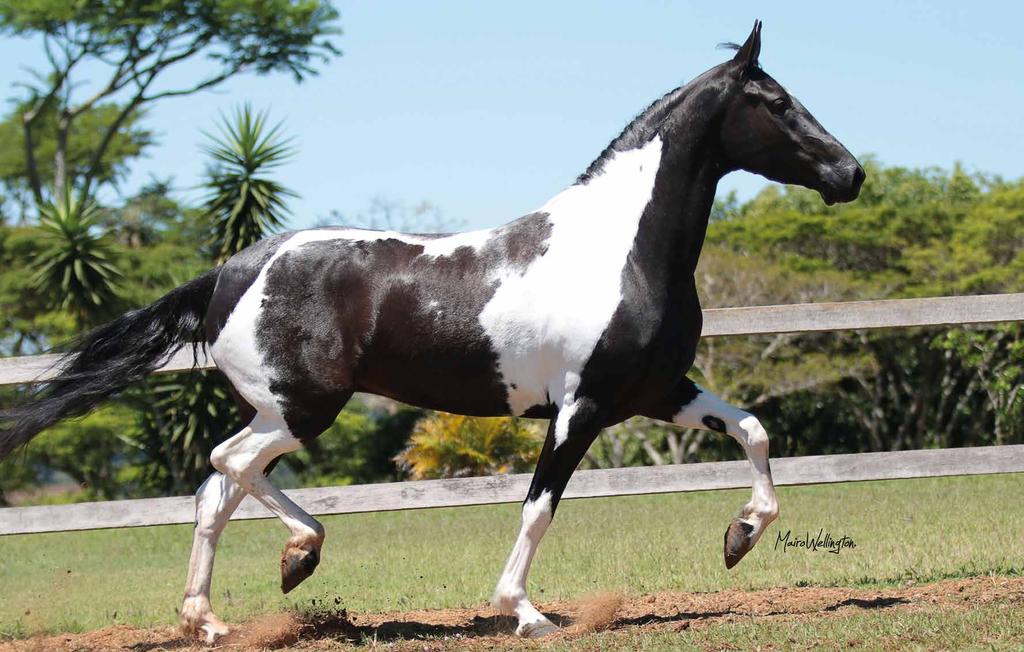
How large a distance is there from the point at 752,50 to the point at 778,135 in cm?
38

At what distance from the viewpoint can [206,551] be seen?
5762 millimetres

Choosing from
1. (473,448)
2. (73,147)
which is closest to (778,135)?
(473,448)

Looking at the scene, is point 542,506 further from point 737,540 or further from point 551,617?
point 737,540

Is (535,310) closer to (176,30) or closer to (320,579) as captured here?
(320,579)

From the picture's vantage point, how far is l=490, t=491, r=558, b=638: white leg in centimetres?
524

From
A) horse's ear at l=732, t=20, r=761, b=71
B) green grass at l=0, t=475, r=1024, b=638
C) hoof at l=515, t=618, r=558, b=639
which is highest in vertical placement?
horse's ear at l=732, t=20, r=761, b=71

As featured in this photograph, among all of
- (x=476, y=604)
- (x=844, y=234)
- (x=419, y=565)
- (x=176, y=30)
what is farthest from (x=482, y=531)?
(x=176, y=30)

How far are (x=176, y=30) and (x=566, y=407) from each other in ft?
106

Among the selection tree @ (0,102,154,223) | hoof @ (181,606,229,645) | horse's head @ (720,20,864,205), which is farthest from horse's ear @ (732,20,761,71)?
tree @ (0,102,154,223)

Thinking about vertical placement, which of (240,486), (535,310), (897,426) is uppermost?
(535,310)

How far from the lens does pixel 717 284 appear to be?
1972 cm

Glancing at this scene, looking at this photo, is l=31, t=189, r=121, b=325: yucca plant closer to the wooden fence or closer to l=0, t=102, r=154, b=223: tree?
the wooden fence

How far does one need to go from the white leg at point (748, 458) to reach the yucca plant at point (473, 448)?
837 cm

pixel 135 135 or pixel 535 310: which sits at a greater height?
Answer: pixel 135 135
